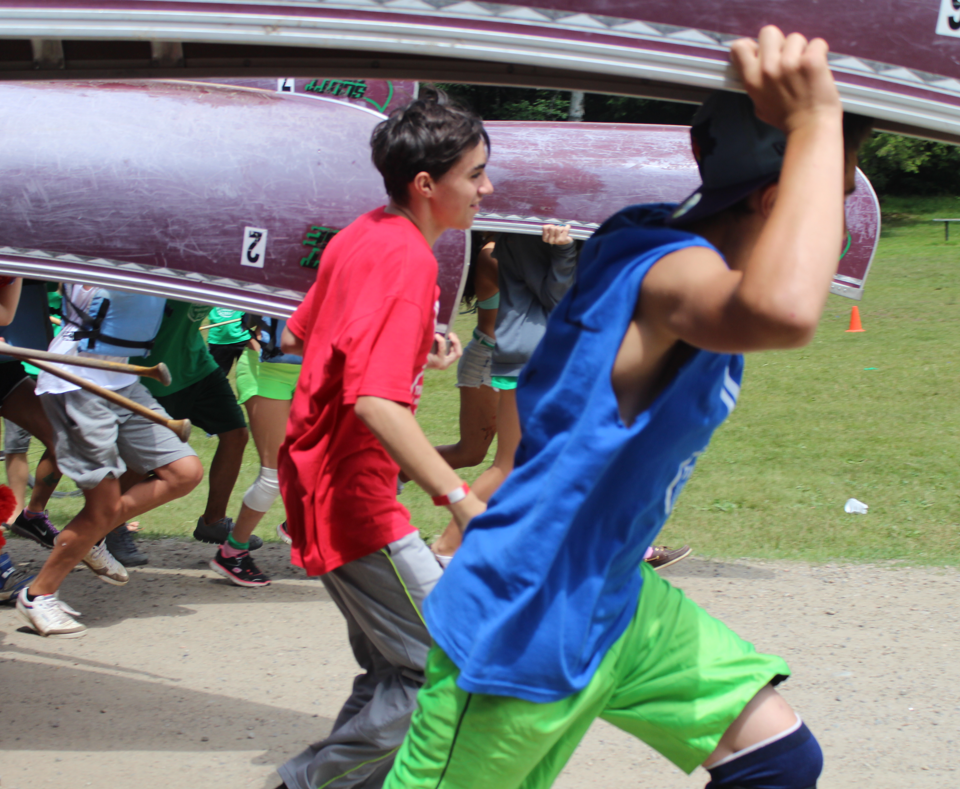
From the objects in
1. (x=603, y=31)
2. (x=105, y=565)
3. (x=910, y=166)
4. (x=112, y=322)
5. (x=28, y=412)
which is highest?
(x=603, y=31)

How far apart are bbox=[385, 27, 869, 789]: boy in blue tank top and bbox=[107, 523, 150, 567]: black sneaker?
3.65m

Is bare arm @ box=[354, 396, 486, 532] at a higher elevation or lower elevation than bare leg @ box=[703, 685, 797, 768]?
higher

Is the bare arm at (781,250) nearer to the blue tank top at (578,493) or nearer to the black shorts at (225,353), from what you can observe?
the blue tank top at (578,493)

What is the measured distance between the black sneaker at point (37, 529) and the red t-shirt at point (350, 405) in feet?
10.3

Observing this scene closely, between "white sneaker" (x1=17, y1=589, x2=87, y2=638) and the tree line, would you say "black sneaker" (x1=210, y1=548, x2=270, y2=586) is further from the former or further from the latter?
the tree line

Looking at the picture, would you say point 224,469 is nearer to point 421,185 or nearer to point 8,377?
point 8,377

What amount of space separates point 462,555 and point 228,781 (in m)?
1.74

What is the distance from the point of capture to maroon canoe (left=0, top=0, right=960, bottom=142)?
1498mm

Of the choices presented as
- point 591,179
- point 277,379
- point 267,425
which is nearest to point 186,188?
point 277,379

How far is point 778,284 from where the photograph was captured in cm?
129

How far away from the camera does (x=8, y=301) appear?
13.0 feet

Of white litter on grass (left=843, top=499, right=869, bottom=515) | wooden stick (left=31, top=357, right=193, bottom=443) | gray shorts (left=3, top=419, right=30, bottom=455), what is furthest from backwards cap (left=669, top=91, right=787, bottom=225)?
gray shorts (left=3, top=419, right=30, bottom=455)

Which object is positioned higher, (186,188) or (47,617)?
(186,188)

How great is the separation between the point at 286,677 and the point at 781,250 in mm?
2958
